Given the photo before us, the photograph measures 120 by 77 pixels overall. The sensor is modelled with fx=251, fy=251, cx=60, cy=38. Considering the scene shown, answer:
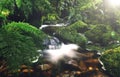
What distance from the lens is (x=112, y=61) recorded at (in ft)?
20.3

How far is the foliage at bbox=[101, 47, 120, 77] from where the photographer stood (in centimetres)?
602

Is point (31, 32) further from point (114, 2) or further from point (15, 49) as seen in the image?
point (114, 2)

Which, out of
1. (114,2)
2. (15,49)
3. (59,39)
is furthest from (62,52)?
(114,2)

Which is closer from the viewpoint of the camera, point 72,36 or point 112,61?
point 112,61

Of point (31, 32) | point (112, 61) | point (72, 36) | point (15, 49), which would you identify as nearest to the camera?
point (15, 49)

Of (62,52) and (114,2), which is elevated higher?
(114,2)

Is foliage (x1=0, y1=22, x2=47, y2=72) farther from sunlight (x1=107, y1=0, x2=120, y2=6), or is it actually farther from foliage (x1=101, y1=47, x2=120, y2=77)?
sunlight (x1=107, y1=0, x2=120, y2=6)

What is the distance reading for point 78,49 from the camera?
282 inches

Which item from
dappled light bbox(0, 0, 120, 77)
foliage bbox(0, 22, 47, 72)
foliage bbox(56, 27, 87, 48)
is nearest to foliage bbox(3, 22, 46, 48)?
dappled light bbox(0, 0, 120, 77)

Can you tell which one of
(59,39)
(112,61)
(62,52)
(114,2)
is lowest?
(112,61)

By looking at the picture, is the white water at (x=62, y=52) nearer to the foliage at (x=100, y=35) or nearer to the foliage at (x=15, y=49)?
the foliage at (x=100, y=35)

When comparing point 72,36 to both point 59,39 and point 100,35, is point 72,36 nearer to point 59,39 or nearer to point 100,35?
point 59,39

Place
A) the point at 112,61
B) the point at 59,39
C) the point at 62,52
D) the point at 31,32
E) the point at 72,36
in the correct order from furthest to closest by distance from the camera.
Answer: the point at 72,36 → the point at 59,39 → the point at 62,52 → the point at 112,61 → the point at 31,32

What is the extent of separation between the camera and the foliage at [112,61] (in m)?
6.02
